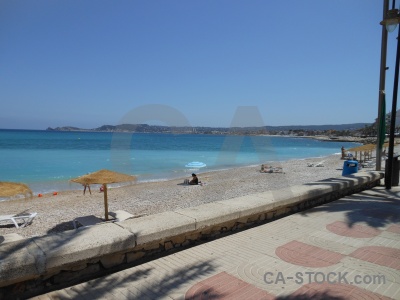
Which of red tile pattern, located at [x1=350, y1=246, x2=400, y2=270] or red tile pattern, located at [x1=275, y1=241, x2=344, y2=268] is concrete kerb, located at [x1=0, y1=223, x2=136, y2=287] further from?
red tile pattern, located at [x1=350, y1=246, x2=400, y2=270]

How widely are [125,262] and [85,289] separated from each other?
21.3 inches

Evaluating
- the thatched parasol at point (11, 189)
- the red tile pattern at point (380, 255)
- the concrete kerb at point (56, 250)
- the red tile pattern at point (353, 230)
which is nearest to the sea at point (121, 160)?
the thatched parasol at point (11, 189)

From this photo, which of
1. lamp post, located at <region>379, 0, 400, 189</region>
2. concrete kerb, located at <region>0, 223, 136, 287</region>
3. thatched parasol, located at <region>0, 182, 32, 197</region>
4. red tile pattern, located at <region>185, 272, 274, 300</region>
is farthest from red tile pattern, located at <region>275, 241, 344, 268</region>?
lamp post, located at <region>379, 0, 400, 189</region>

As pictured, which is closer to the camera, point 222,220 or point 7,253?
point 7,253

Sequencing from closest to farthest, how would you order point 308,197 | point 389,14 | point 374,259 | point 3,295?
point 3,295 → point 374,259 → point 308,197 → point 389,14

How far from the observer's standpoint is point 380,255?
370 centimetres

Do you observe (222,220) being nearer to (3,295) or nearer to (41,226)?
(3,295)

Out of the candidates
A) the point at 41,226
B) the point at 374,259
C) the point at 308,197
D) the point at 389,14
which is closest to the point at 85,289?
the point at 374,259

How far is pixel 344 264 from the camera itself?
344 centimetres

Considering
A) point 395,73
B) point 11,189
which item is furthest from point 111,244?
point 395,73

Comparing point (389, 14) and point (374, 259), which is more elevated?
point (389, 14)

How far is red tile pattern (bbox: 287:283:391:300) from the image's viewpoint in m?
2.73

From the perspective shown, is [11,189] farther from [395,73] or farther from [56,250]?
[395,73]

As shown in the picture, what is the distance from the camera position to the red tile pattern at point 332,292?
8.96 feet
